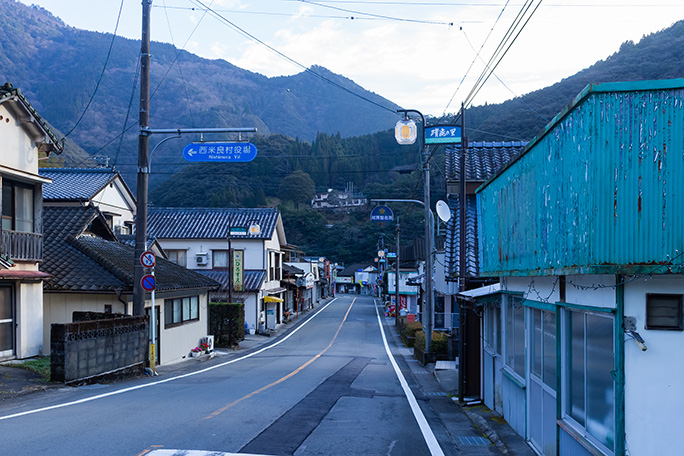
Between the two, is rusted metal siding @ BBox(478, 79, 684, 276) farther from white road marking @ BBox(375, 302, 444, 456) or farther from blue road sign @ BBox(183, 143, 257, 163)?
blue road sign @ BBox(183, 143, 257, 163)

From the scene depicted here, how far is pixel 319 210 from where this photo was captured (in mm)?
129125

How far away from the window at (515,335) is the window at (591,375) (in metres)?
2.70

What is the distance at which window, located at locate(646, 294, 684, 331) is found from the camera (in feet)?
16.4

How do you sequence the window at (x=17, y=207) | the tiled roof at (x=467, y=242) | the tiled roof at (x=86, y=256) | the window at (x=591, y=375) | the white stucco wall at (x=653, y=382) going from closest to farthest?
the white stucco wall at (x=653, y=382) < the window at (x=591, y=375) < the tiled roof at (x=467, y=242) < the window at (x=17, y=207) < the tiled roof at (x=86, y=256)

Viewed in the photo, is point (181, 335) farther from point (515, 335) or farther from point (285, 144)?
point (285, 144)

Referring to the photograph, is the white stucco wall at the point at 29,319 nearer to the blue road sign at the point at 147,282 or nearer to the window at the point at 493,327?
the blue road sign at the point at 147,282

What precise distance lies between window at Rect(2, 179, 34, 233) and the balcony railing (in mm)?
271

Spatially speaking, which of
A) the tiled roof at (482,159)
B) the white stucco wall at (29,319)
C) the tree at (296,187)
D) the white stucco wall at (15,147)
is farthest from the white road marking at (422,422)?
the tree at (296,187)

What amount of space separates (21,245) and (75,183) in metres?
13.0

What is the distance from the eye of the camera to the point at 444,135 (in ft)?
54.8

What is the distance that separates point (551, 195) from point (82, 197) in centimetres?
2437

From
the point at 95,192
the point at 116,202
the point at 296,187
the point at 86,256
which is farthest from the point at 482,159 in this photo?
the point at 296,187

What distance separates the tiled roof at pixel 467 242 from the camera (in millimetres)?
15953

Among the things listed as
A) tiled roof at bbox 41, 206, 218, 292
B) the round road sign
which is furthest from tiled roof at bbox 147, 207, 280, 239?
the round road sign
